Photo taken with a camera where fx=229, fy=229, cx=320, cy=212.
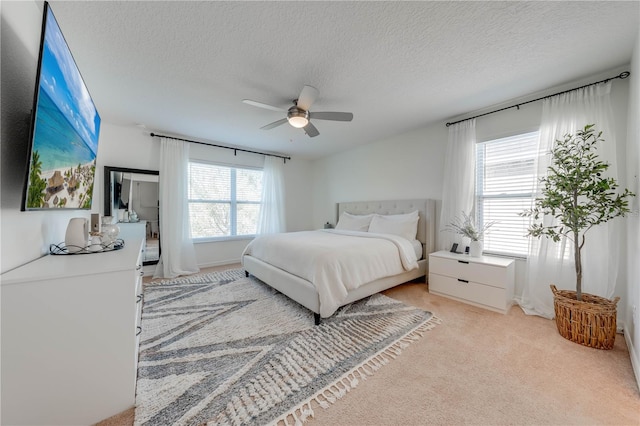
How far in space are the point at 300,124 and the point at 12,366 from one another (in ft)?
8.23

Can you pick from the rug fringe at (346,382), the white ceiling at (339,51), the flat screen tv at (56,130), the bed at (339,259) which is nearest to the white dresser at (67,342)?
the flat screen tv at (56,130)

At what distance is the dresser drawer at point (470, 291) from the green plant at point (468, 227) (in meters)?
0.57

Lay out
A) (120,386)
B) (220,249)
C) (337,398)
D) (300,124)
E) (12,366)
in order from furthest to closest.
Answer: (220,249)
(300,124)
(337,398)
(120,386)
(12,366)

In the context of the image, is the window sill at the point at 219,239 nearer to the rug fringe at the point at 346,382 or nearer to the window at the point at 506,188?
the rug fringe at the point at 346,382

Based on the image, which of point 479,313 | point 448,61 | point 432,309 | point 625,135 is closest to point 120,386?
point 432,309

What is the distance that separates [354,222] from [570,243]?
2.68 m

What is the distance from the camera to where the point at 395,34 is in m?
1.65

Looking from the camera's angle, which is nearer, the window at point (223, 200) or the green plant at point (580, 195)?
the green plant at point (580, 195)

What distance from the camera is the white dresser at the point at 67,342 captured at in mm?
972

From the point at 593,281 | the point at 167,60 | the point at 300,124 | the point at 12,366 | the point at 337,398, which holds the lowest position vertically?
the point at 337,398

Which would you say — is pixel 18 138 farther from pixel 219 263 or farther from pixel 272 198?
pixel 272 198

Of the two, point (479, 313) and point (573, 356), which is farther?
point (479, 313)

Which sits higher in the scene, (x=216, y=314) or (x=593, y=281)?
(x=593, y=281)

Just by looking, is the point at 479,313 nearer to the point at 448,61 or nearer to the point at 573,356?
the point at 573,356
